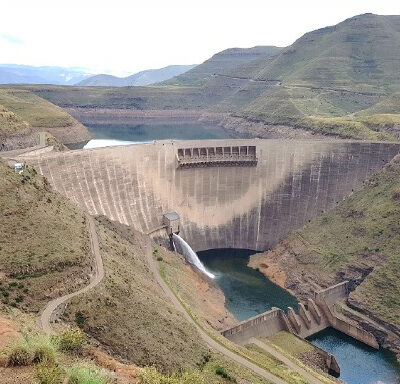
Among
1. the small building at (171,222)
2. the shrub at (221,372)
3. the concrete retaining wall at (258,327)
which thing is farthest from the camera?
the small building at (171,222)

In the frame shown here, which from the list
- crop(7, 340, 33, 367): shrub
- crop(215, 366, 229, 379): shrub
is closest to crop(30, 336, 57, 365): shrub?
crop(7, 340, 33, 367): shrub

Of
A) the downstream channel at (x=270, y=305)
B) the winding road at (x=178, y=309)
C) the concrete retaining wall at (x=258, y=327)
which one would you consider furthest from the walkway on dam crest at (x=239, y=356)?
the downstream channel at (x=270, y=305)

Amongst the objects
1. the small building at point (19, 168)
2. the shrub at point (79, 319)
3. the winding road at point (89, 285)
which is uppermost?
the small building at point (19, 168)

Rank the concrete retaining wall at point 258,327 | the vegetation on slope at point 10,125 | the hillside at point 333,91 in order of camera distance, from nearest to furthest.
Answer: the concrete retaining wall at point 258,327, the vegetation on slope at point 10,125, the hillside at point 333,91

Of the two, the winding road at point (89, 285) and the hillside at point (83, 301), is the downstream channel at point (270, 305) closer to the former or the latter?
the hillside at point (83, 301)

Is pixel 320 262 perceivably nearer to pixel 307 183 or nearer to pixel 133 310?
pixel 307 183

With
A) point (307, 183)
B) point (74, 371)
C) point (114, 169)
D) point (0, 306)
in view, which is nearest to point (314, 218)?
point (307, 183)

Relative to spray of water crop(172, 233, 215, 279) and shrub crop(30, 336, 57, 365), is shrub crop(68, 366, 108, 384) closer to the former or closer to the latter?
shrub crop(30, 336, 57, 365)
